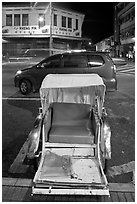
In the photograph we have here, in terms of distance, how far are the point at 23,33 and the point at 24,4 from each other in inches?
158

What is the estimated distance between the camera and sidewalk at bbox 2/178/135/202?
402 cm

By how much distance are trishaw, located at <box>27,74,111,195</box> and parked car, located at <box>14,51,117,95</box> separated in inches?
216

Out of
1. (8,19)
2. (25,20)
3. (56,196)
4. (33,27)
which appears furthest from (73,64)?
(8,19)

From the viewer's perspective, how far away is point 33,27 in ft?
103

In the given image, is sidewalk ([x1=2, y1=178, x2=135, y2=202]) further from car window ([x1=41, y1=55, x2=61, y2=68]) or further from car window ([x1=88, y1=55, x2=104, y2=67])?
car window ([x1=41, y1=55, x2=61, y2=68])

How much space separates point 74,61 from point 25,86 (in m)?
2.84

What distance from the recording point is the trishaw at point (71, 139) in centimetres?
394

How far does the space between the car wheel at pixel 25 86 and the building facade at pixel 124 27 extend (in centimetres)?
3254

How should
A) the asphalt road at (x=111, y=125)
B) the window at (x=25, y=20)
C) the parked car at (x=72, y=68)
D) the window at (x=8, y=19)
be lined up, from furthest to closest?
1. the window at (x=8, y=19)
2. the window at (x=25, y=20)
3. the parked car at (x=72, y=68)
4. the asphalt road at (x=111, y=125)

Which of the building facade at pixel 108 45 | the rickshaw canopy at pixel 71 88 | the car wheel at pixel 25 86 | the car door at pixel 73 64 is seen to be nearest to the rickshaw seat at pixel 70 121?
the rickshaw canopy at pixel 71 88

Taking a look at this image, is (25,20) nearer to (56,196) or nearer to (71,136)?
(71,136)

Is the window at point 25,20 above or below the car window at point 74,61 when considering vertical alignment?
above

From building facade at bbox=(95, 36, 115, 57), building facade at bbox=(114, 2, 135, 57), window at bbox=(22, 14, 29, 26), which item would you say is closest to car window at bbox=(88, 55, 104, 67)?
window at bbox=(22, 14, 29, 26)

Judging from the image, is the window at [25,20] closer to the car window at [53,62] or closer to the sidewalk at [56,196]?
the car window at [53,62]
